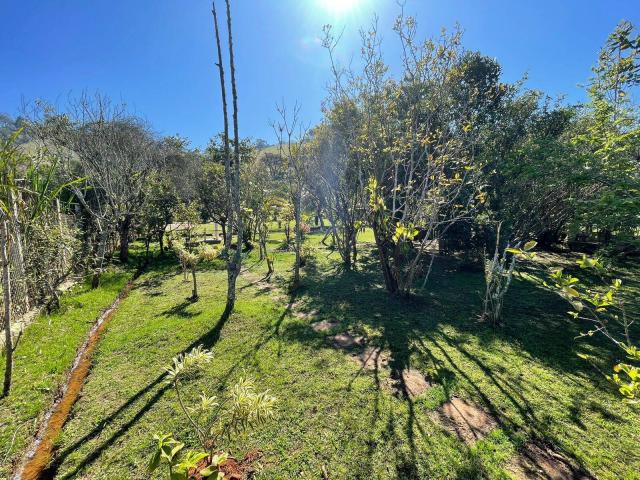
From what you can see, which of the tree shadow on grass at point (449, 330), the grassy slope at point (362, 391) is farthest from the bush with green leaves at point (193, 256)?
the tree shadow on grass at point (449, 330)

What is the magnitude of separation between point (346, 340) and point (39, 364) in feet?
20.9

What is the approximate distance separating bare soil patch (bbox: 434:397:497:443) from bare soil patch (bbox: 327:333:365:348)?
251 centimetres

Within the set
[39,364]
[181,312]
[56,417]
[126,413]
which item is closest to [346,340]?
[126,413]

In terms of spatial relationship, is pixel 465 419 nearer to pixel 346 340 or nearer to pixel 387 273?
pixel 346 340

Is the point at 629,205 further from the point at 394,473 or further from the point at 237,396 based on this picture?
the point at 237,396

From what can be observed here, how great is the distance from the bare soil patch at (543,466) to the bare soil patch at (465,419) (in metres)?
0.49

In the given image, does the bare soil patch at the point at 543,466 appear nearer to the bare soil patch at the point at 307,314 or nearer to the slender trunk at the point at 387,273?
the bare soil patch at the point at 307,314

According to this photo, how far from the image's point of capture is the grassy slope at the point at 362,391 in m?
3.88

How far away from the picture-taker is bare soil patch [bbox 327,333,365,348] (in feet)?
22.9

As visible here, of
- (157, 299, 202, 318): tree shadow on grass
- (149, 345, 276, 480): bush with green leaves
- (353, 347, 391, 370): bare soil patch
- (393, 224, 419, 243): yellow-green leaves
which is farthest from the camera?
(157, 299, 202, 318): tree shadow on grass

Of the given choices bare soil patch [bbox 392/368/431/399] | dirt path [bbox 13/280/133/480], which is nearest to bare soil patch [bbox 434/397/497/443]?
bare soil patch [bbox 392/368/431/399]

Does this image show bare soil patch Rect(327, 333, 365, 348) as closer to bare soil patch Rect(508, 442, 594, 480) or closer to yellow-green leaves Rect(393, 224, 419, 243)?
yellow-green leaves Rect(393, 224, 419, 243)

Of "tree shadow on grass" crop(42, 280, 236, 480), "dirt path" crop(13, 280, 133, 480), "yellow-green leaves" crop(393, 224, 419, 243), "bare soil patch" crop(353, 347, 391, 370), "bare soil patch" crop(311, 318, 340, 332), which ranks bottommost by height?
"dirt path" crop(13, 280, 133, 480)

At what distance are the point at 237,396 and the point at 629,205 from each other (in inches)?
319
